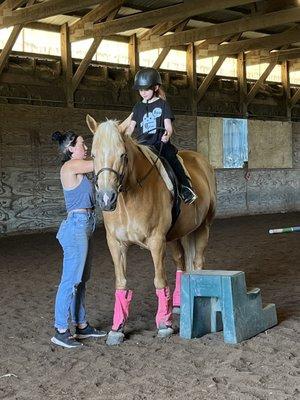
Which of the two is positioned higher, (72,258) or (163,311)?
(72,258)

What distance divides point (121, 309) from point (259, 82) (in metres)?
12.6

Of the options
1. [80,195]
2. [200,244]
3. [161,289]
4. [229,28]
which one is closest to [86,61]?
[229,28]

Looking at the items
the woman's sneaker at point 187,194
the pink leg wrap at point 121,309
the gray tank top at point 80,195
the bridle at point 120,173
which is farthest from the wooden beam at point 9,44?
the pink leg wrap at point 121,309

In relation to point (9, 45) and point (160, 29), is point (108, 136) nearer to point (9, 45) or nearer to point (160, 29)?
point (9, 45)

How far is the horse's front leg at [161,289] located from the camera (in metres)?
4.61

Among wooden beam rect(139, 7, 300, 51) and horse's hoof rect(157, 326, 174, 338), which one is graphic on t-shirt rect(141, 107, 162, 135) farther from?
wooden beam rect(139, 7, 300, 51)

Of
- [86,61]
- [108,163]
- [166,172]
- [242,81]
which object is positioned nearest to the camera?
[108,163]

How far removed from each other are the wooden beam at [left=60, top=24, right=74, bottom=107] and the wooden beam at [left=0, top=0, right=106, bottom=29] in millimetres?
2329

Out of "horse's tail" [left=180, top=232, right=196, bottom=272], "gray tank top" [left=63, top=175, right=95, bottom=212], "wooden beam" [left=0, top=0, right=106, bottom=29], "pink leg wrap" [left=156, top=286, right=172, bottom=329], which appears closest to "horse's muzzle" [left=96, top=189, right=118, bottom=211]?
A: "gray tank top" [left=63, top=175, right=95, bottom=212]

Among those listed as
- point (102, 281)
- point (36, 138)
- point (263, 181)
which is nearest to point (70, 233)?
point (102, 281)

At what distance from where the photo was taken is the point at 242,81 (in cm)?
1620

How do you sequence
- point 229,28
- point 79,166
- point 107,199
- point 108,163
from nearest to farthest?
1. point 107,199
2. point 108,163
3. point 79,166
4. point 229,28

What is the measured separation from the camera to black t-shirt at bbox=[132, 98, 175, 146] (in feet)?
16.1

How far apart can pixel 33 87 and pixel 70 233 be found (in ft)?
28.4
